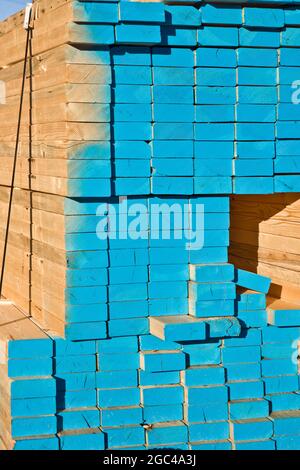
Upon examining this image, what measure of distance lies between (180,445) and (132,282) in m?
1.18

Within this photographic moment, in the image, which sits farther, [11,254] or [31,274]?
[11,254]

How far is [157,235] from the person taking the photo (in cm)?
615

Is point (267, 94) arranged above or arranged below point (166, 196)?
above

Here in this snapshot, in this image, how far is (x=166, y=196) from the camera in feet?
20.2

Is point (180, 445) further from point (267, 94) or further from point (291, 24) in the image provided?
point (291, 24)

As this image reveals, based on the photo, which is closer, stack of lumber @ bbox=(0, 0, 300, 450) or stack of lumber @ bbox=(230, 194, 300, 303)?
stack of lumber @ bbox=(0, 0, 300, 450)

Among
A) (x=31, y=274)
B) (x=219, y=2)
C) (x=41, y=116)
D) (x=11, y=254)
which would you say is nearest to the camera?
(x=219, y=2)

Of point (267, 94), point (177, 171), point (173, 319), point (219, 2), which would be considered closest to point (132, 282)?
point (173, 319)

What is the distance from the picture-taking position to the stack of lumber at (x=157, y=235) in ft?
19.5

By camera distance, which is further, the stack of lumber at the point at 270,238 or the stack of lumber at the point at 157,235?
the stack of lumber at the point at 270,238

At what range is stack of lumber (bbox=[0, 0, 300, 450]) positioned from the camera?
5.95 meters

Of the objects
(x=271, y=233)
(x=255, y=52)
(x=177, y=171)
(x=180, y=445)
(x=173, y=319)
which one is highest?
(x=255, y=52)

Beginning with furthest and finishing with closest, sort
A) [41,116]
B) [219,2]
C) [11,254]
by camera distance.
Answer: [11,254] → [41,116] → [219,2]

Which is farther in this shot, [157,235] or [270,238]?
[270,238]
